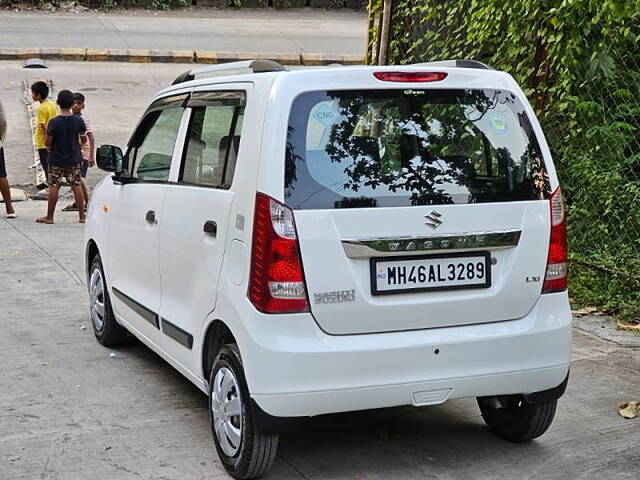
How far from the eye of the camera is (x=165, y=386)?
6.22 m

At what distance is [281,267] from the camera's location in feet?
14.3

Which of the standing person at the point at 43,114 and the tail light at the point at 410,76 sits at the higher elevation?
the tail light at the point at 410,76

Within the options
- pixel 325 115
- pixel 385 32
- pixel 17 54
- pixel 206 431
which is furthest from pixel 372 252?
pixel 17 54

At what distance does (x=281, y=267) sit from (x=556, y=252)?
1373mm

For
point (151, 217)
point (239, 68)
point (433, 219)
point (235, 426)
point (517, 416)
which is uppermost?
point (239, 68)

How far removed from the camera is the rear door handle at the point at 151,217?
582 centimetres

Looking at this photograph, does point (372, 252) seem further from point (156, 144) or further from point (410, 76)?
point (156, 144)

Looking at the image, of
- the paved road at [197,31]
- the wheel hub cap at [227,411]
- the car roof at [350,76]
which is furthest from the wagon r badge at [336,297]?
the paved road at [197,31]

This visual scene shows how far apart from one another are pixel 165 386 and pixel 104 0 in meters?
23.7

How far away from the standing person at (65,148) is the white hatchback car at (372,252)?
777 centimetres

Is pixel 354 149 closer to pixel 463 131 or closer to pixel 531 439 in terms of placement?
pixel 463 131

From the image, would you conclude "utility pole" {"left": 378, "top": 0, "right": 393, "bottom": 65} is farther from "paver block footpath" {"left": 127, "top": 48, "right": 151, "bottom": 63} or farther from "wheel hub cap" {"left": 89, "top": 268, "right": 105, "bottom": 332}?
"paver block footpath" {"left": 127, "top": 48, "right": 151, "bottom": 63}

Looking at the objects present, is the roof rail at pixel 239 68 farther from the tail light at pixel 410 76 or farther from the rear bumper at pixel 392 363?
the rear bumper at pixel 392 363

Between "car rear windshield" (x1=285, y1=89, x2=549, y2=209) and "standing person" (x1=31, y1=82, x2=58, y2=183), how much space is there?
905cm
